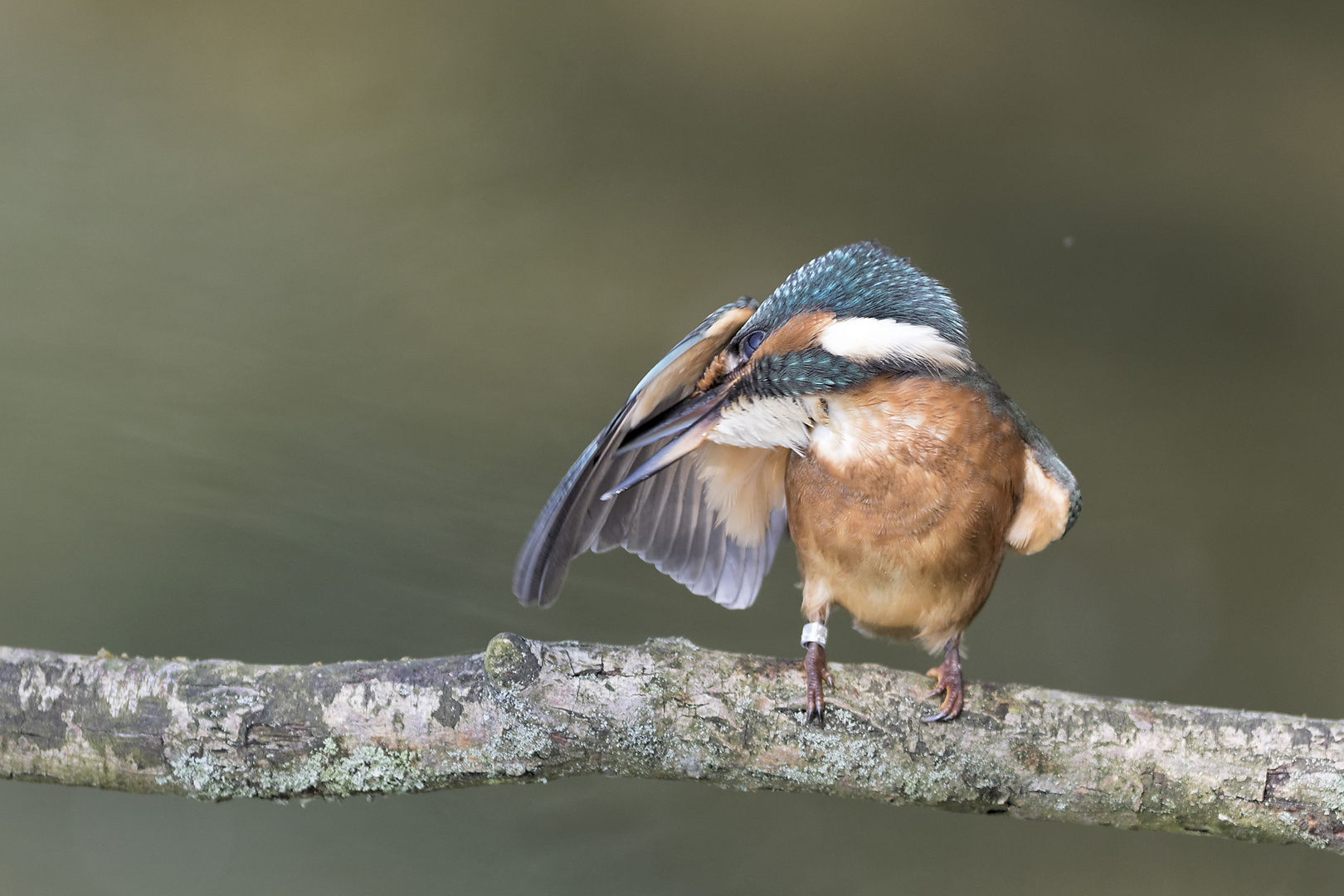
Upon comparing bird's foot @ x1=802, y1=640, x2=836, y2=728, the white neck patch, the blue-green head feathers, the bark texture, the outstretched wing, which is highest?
the blue-green head feathers

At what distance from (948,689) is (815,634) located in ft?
0.52

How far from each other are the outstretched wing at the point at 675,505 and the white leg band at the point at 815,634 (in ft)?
0.78

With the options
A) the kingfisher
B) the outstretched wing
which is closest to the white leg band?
the kingfisher

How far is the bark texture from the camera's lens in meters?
0.89

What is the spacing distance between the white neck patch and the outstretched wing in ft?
0.39

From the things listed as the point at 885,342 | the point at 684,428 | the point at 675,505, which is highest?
the point at 885,342

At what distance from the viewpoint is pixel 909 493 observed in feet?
3.38

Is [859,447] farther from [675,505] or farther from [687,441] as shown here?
[675,505]

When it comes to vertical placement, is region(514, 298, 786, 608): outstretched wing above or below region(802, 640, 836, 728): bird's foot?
above

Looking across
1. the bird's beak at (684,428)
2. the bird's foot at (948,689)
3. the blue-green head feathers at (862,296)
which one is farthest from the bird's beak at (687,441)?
the bird's foot at (948,689)

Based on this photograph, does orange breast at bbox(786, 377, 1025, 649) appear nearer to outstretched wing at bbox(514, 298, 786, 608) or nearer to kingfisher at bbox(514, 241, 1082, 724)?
kingfisher at bbox(514, 241, 1082, 724)

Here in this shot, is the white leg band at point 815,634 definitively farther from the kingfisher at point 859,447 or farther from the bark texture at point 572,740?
the bark texture at point 572,740

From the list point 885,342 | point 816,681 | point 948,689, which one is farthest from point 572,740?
point 885,342

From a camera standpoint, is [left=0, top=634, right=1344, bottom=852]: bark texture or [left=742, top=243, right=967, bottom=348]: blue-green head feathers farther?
[left=742, top=243, right=967, bottom=348]: blue-green head feathers
